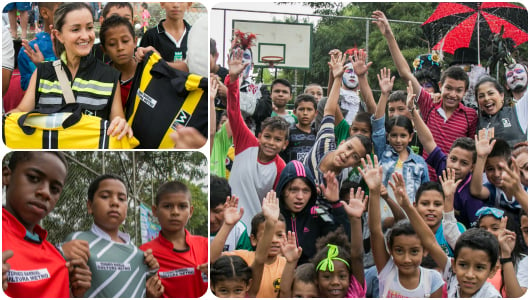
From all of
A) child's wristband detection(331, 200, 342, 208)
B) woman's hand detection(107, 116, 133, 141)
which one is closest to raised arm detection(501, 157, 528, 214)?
child's wristband detection(331, 200, 342, 208)

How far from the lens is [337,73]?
12.9ft

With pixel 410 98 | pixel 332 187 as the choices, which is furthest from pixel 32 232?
pixel 410 98

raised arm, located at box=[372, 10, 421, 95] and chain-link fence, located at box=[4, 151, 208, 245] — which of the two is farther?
raised arm, located at box=[372, 10, 421, 95]

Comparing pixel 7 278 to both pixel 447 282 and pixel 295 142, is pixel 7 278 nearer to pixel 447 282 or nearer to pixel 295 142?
pixel 295 142

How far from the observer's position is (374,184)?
12.4 feet

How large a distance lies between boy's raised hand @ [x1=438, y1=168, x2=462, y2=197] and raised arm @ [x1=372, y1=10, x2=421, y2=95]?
0.47 meters

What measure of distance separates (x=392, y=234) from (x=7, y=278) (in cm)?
186

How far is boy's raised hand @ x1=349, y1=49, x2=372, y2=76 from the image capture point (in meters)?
4.00

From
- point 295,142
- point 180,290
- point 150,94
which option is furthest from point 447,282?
point 150,94

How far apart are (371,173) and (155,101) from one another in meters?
1.14

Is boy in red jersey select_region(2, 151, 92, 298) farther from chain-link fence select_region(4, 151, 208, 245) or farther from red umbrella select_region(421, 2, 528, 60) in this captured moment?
red umbrella select_region(421, 2, 528, 60)

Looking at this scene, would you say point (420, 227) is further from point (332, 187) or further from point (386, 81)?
point (386, 81)

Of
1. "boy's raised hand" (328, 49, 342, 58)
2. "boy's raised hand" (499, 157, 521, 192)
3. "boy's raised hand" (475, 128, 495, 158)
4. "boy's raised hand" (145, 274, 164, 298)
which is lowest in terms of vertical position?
"boy's raised hand" (145, 274, 164, 298)

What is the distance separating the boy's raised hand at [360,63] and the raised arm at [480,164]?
70 cm
